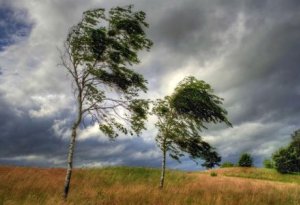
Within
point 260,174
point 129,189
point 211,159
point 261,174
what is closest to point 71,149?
point 129,189

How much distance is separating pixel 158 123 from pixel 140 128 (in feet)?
19.9

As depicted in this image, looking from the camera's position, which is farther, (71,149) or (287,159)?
(287,159)

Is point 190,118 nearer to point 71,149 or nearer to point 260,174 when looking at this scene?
point 71,149

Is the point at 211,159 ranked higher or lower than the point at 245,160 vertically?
lower

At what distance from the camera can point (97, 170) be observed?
29641 mm

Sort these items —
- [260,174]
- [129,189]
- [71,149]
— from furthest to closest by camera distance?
[260,174] → [129,189] → [71,149]

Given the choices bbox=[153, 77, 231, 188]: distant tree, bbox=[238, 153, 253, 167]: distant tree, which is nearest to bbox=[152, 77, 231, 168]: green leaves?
bbox=[153, 77, 231, 188]: distant tree

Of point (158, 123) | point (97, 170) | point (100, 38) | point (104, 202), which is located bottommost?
point (104, 202)

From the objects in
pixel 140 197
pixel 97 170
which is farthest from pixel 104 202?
pixel 97 170

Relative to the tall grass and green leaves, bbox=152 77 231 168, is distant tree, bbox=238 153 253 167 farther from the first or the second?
green leaves, bbox=152 77 231 168

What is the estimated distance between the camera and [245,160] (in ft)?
175

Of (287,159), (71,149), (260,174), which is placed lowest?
(71,149)

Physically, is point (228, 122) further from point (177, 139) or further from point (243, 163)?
point (243, 163)

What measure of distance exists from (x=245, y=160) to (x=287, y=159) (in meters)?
5.95
